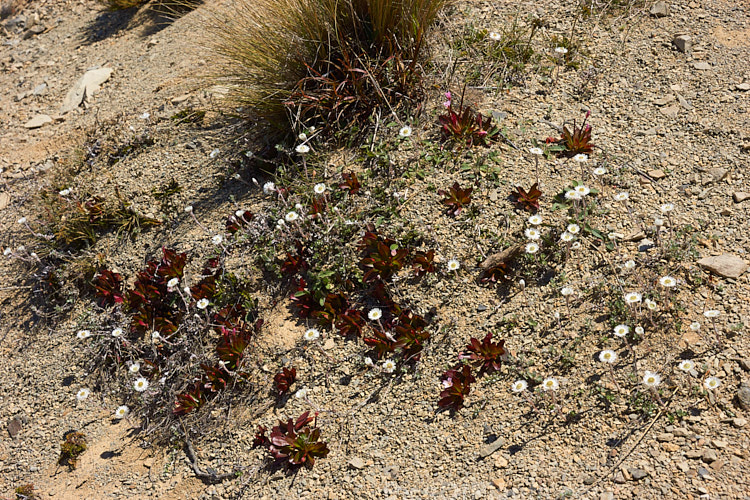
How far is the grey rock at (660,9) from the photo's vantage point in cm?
507

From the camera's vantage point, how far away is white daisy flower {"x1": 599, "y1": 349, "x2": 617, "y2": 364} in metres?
3.05

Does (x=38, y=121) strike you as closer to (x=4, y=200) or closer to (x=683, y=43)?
(x=4, y=200)

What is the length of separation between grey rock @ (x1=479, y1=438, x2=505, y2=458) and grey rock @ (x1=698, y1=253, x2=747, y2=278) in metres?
1.66

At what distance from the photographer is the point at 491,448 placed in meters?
3.14

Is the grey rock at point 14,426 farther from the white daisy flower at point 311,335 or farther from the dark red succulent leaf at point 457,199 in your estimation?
the dark red succulent leaf at point 457,199

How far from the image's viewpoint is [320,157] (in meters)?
4.71

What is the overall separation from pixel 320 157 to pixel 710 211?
9.35ft

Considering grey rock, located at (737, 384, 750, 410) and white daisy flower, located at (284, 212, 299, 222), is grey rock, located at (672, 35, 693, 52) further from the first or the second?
white daisy flower, located at (284, 212, 299, 222)

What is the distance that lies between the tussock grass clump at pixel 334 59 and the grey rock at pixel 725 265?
8.24 ft

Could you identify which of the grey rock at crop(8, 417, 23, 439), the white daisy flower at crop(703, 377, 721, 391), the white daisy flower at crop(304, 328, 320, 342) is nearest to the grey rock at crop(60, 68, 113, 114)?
the grey rock at crop(8, 417, 23, 439)

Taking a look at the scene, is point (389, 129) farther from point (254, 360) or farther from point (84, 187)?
point (84, 187)

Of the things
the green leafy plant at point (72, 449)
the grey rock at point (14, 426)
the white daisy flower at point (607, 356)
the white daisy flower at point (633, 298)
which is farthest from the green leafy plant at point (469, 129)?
the grey rock at point (14, 426)

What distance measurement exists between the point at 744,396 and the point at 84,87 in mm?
7020

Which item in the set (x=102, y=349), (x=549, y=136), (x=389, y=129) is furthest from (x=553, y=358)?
(x=102, y=349)
